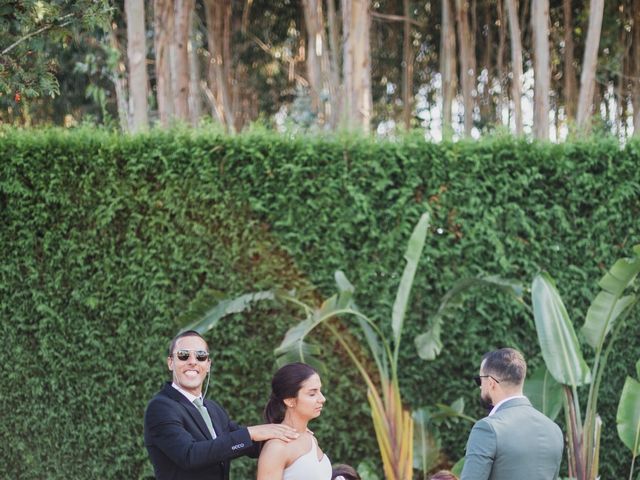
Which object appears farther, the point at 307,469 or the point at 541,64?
the point at 541,64

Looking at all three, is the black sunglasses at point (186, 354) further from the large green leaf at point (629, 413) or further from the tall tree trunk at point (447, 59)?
the tall tree trunk at point (447, 59)

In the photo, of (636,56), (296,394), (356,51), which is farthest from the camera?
(636,56)

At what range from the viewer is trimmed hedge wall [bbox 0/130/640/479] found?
7.67 metres

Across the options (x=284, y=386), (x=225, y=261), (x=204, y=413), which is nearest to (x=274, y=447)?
(x=284, y=386)

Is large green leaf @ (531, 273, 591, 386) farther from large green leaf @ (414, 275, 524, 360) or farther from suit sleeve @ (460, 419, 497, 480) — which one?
suit sleeve @ (460, 419, 497, 480)

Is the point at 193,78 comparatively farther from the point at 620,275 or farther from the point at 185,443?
the point at 185,443

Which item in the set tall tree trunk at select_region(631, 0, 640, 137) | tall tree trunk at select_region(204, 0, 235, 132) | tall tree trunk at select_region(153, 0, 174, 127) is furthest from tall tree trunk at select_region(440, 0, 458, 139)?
tall tree trunk at select_region(153, 0, 174, 127)

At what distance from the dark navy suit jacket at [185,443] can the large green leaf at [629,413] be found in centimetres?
375

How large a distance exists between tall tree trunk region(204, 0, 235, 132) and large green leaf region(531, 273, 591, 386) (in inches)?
568

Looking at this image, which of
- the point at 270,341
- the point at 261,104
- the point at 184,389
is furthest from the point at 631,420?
the point at 261,104

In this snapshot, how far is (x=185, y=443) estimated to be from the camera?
4074 millimetres

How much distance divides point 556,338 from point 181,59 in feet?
26.9

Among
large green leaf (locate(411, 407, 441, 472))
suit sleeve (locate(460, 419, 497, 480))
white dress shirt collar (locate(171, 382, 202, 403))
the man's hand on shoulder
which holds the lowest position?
large green leaf (locate(411, 407, 441, 472))

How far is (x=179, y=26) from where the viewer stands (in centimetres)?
1380
